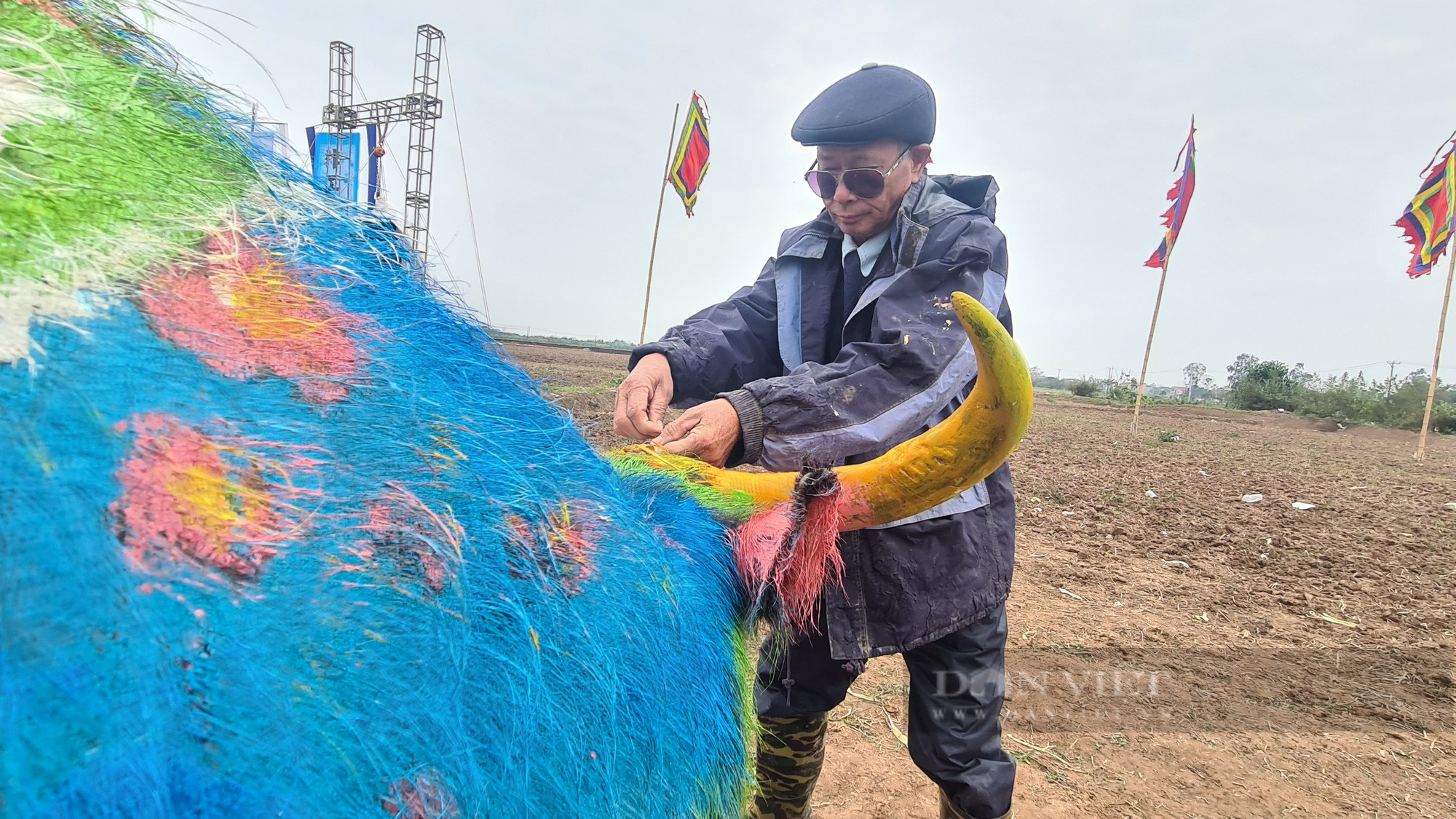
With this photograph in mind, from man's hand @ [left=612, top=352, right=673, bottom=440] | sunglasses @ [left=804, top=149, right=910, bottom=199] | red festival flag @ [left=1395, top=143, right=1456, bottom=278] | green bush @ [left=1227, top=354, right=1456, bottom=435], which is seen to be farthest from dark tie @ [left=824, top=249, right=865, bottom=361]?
green bush @ [left=1227, top=354, right=1456, bottom=435]

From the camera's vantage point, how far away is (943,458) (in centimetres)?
110

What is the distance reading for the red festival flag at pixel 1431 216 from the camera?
11.8 metres

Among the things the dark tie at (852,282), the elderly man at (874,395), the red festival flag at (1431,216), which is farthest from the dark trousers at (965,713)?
the red festival flag at (1431,216)

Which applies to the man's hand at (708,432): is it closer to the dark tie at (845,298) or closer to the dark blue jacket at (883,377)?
the dark blue jacket at (883,377)

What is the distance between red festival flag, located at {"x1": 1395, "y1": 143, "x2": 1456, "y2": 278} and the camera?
38.9 ft

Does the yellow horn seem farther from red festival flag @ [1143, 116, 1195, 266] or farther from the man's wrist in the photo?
red festival flag @ [1143, 116, 1195, 266]

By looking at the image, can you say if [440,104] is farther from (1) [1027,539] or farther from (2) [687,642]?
(2) [687,642]

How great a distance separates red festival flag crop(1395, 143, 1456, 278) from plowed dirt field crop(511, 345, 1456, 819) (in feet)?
19.6

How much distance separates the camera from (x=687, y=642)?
1.02 meters

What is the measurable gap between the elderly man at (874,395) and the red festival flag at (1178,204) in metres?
16.0

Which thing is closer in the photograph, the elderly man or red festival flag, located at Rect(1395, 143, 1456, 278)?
the elderly man

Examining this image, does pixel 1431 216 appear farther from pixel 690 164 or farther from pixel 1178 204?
pixel 690 164

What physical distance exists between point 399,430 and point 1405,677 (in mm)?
5871

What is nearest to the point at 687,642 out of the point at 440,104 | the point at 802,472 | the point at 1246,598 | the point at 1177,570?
the point at 802,472
